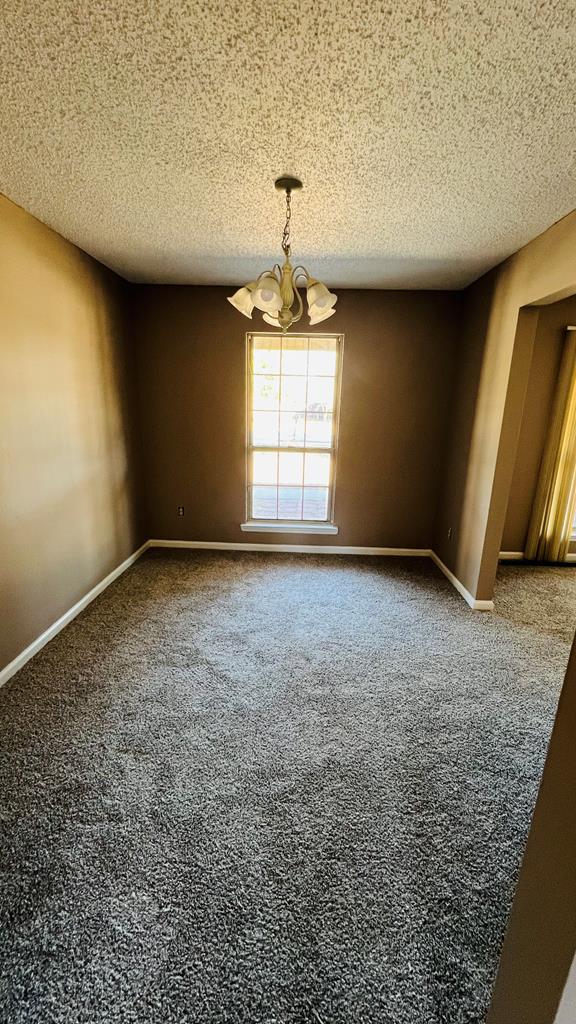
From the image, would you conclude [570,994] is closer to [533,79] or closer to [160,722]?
[160,722]

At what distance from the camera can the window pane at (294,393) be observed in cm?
396

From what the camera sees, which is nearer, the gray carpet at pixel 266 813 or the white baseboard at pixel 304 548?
the gray carpet at pixel 266 813

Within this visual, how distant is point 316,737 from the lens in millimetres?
1919

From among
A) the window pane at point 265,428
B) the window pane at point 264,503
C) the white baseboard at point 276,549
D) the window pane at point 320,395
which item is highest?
the window pane at point 320,395

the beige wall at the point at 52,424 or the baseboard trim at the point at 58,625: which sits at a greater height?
the beige wall at the point at 52,424

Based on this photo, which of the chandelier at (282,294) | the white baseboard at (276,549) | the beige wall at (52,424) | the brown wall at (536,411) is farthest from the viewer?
the brown wall at (536,411)

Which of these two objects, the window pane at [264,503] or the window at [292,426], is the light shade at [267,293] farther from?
the window pane at [264,503]

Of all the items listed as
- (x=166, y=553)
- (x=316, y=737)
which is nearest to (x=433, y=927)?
(x=316, y=737)

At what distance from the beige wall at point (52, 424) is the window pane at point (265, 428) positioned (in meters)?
1.26

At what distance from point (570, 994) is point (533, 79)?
2229mm

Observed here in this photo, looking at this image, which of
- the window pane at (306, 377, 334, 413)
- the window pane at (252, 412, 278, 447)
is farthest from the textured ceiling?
the window pane at (252, 412, 278, 447)

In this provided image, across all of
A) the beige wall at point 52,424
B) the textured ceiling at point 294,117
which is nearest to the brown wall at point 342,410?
the beige wall at point 52,424

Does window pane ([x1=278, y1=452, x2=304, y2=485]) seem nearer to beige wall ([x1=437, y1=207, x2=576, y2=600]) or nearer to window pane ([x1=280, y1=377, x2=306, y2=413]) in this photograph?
window pane ([x1=280, y1=377, x2=306, y2=413])

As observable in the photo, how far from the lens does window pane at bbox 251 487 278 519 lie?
4282 millimetres
